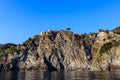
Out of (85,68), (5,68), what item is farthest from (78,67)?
(5,68)

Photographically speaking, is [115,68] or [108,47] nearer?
[115,68]

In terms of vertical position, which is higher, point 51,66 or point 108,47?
point 108,47

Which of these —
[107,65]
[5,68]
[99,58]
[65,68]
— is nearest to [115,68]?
[107,65]

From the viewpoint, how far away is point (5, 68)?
19562 cm

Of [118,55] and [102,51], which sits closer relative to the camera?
[118,55]

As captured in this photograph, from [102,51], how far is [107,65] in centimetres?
1707

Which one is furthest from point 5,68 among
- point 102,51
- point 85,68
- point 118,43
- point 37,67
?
point 118,43

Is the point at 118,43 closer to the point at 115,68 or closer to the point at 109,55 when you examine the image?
the point at 109,55

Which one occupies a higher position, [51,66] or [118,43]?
[118,43]

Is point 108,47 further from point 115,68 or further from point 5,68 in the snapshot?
point 5,68

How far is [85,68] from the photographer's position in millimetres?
194500

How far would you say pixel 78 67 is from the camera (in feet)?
649

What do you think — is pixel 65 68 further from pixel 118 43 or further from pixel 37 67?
pixel 118 43

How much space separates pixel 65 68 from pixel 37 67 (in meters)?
21.3
